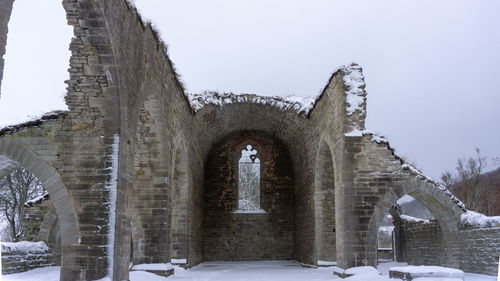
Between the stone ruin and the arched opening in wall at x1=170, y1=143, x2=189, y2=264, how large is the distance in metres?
0.03

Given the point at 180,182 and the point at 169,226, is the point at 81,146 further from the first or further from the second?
the point at 180,182

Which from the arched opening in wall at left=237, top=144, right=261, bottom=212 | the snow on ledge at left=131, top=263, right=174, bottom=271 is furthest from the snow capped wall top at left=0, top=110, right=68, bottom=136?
the arched opening in wall at left=237, top=144, right=261, bottom=212

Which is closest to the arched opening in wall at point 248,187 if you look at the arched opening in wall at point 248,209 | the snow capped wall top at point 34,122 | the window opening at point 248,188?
the window opening at point 248,188

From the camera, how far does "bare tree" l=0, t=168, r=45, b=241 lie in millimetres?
19031

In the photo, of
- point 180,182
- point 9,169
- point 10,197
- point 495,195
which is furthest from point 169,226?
A: point 495,195

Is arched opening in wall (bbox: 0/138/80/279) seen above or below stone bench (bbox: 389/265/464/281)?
above

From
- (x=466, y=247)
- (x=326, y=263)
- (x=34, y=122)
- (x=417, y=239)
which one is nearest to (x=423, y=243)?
(x=417, y=239)

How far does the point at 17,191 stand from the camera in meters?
20.1

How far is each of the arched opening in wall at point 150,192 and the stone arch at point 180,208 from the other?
196cm

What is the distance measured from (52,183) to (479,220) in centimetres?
964

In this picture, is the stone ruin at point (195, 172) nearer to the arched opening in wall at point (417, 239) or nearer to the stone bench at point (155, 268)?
the arched opening in wall at point (417, 239)

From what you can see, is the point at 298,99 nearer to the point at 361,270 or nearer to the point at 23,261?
the point at 361,270

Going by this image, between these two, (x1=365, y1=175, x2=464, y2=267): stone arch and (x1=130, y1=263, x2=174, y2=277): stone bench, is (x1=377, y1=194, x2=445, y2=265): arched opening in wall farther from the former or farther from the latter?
(x1=130, y1=263, x2=174, y2=277): stone bench

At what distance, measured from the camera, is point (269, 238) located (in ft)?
61.0
